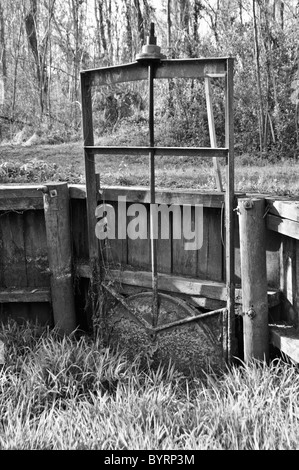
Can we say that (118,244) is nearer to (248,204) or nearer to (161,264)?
(161,264)

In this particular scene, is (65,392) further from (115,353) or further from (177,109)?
(177,109)

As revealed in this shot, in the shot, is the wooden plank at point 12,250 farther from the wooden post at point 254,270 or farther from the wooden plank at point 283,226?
the wooden plank at point 283,226

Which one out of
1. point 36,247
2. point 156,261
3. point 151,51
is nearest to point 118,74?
point 151,51

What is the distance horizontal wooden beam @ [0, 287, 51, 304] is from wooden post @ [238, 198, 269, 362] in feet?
5.74

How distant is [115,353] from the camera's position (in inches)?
180

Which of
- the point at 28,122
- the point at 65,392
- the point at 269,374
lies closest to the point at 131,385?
the point at 65,392

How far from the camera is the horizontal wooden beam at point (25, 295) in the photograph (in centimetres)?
478

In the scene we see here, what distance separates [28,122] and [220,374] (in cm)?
851

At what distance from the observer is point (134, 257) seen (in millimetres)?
4621

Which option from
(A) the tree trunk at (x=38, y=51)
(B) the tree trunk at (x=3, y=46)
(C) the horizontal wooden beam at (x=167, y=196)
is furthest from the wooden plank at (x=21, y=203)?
(B) the tree trunk at (x=3, y=46)

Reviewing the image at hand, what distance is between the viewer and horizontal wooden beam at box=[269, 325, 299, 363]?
3703 mm

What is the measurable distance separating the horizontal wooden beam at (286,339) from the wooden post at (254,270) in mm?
60

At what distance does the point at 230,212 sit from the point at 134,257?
0.99 meters

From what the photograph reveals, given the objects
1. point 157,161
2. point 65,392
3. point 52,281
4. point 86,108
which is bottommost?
point 65,392
